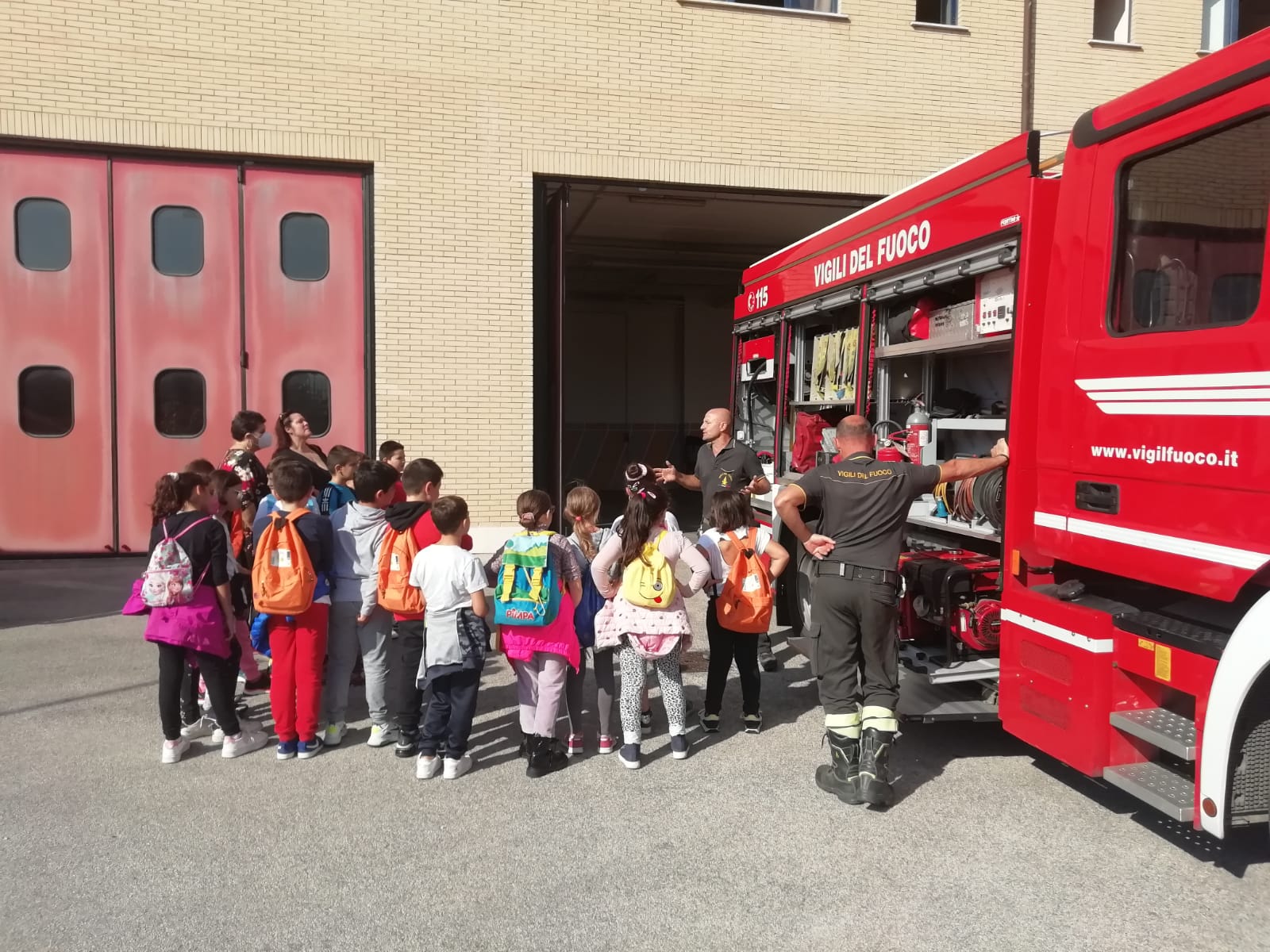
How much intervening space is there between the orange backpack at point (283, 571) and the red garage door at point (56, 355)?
6.73m

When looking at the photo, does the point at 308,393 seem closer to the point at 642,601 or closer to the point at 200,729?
the point at 200,729

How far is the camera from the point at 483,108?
10492mm

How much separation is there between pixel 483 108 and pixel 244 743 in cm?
771

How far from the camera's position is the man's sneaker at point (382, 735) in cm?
516

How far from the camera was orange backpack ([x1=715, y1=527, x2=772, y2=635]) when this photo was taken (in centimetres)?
514

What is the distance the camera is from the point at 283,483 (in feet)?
15.9

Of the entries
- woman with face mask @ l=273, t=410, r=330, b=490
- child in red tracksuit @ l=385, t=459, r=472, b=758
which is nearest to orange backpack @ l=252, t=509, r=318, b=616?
child in red tracksuit @ l=385, t=459, r=472, b=758

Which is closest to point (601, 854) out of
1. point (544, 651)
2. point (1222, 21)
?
point (544, 651)

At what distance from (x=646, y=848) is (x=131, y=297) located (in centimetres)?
903

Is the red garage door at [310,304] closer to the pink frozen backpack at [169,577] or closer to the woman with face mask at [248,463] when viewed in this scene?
the woman with face mask at [248,463]

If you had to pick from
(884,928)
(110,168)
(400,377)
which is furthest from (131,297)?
(884,928)

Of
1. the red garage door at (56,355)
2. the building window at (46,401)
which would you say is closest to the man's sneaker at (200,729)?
the red garage door at (56,355)

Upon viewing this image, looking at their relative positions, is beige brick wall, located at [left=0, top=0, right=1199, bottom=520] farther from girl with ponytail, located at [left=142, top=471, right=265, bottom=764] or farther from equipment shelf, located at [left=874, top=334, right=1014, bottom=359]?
girl with ponytail, located at [left=142, top=471, right=265, bottom=764]

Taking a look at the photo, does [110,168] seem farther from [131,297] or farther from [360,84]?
[360,84]
